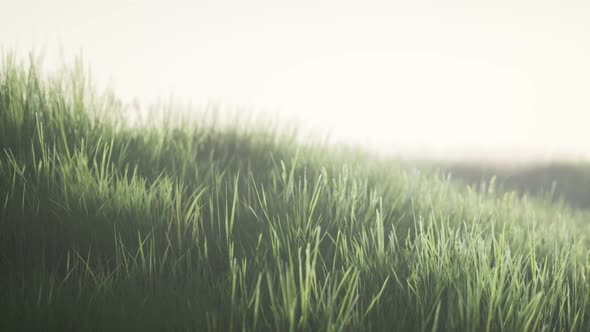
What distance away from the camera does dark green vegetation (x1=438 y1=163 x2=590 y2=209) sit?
5.48m

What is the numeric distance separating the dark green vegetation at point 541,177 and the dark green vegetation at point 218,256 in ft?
12.7

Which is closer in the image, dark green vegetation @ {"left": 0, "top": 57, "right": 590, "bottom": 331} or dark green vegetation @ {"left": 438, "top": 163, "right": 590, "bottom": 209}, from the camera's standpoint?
dark green vegetation @ {"left": 0, "top": 57, "right": 590, "bottom": 331}

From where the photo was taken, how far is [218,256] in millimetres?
1523

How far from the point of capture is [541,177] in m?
6.12

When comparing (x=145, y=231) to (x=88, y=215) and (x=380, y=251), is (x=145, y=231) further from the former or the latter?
(x=380, y=251)

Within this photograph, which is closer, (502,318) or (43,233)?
(502,318)

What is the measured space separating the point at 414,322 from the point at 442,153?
605 centimetres

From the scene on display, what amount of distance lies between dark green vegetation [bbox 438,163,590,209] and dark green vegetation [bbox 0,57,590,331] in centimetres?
387

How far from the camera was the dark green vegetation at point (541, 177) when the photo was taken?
5477 mm

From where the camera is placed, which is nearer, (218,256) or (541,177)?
(218,256)

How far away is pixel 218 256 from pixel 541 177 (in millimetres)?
5880

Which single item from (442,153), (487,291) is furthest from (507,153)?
(487,291)

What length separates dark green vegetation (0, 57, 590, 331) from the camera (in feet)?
3.75

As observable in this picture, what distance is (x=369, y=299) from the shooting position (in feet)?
4.28
